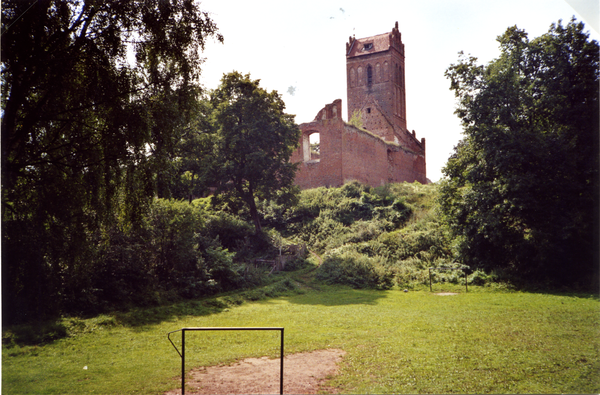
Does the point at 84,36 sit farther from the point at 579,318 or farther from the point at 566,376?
the point at 579,318

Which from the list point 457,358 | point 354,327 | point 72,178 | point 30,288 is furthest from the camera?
point 354,327

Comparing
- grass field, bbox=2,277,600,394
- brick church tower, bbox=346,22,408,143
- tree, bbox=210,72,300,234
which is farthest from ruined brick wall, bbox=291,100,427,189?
grass field, bbox=2,277,600,394

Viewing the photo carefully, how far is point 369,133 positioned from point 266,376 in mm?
31191

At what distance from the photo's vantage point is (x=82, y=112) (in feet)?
27.2

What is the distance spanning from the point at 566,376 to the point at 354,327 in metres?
4.79

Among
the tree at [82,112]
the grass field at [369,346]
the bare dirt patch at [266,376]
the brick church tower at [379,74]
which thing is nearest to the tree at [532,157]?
the grass field at [369,346]

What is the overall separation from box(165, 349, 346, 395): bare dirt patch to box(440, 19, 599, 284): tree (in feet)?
35.3

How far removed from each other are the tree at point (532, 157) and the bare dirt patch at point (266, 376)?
35.3 feet

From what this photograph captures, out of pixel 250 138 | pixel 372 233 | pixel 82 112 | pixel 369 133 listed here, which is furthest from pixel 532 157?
pixel 369 133

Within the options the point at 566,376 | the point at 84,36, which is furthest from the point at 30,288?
the point at 566,376

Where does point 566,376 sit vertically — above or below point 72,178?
below

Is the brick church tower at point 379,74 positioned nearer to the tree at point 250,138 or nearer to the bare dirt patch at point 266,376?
the tree at point 250,138

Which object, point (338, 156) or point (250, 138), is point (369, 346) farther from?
point (338, 156)

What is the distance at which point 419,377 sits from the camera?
6453 millimetres
